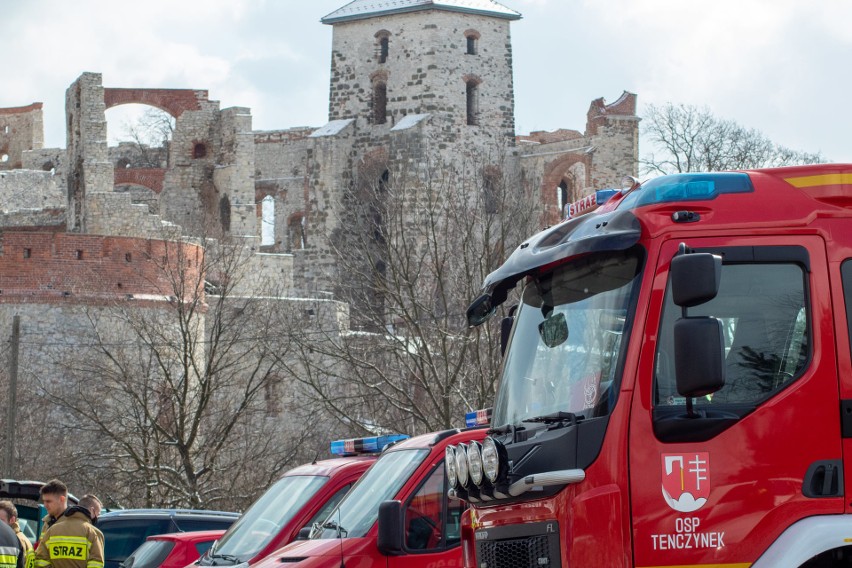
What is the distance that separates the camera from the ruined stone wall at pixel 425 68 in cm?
5619

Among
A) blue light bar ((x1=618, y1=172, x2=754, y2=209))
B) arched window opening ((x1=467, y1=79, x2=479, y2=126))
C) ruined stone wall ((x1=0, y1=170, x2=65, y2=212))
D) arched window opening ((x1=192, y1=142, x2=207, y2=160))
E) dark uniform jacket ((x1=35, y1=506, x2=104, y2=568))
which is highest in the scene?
arched window opening ((x1=467, y1=79, x2=479, y2=126))

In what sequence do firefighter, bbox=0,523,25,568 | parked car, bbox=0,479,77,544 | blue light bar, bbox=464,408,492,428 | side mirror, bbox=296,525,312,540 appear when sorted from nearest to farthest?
blue light bar, bbox=464,408,492,428
side mirror, bbox=296,525,312,540
firefighter, bbox=0,523,25,568
parked car, bbox=0,479,77,544

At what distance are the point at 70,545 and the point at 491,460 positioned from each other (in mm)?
5637

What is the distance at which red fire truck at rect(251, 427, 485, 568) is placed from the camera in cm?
1113

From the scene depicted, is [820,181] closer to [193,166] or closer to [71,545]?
[71,545]

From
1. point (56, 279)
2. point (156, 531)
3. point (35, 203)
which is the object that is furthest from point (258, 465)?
point (35, 203)

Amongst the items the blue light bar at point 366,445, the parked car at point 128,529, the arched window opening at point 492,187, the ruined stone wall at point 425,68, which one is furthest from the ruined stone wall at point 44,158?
the blue light bar at point 366,445

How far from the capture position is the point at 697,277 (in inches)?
312

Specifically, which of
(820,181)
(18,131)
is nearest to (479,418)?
(820,181)

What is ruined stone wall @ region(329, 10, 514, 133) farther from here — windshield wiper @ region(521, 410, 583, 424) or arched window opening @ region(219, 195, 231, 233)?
windshield wiper @ region(521, 410, 583, 424)

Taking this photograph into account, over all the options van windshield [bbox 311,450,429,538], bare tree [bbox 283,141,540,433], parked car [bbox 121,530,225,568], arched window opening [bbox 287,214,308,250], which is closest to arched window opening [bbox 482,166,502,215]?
bare tree [bbox 283,141,540,433]

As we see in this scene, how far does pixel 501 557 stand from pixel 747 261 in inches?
83.8

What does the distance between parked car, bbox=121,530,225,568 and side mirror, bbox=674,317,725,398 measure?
28.8 ft

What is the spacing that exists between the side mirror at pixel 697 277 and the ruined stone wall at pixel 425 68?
48141mm
